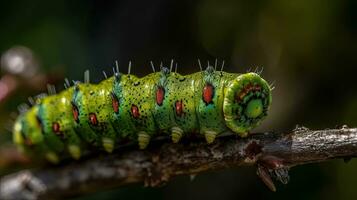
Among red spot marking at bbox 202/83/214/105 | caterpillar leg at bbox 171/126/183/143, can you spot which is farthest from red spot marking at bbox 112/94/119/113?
red spot marking at bbox 202/83/214/105

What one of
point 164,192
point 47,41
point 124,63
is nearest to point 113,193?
point 164,192

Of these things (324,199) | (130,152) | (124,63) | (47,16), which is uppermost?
(47,16)

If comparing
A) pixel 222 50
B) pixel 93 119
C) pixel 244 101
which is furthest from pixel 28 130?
pixel 222 50

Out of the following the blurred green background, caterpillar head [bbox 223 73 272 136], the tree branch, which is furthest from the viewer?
the blurred green background

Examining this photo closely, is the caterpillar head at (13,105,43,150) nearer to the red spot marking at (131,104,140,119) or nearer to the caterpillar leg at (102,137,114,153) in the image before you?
the caterpillar leg at (102,137,114,153)

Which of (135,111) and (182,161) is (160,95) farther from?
(182,161)

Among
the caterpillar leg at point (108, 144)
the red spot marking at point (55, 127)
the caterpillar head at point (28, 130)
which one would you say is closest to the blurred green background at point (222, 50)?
the caterpillar head at point (28, 130)

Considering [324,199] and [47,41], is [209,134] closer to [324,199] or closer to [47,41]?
[324,199]
